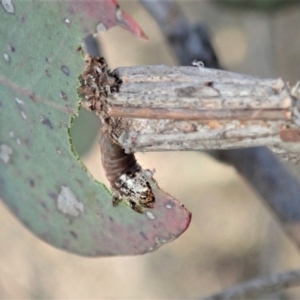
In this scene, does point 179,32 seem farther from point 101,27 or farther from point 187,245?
point 187,245

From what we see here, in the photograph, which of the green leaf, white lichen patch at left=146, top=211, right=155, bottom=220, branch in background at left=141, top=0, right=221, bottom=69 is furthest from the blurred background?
white lichen patch at left=146, top=211, right=155, bottom=220

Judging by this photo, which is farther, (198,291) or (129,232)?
(198,291)

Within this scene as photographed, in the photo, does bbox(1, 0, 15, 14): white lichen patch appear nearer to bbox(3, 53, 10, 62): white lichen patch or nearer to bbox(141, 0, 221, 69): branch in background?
bbox(3, 53, 10, 62): white lichen patch

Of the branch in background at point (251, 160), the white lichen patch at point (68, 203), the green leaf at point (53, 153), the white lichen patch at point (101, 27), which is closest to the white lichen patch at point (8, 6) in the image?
the green leaf at point (53, 153)

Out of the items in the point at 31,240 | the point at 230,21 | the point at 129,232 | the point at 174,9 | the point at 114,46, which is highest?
the point at 230,21

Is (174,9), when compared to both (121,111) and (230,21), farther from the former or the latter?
(230,21)

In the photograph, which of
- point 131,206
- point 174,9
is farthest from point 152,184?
point 174,9

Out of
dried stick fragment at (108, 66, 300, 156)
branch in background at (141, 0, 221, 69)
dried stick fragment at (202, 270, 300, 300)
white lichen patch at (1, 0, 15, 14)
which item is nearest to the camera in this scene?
dried stick fragment at (108, 66, 300, 156)

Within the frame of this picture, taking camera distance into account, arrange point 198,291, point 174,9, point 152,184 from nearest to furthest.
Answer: point 152,184 < point 174,9 < point 198,291
